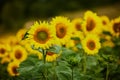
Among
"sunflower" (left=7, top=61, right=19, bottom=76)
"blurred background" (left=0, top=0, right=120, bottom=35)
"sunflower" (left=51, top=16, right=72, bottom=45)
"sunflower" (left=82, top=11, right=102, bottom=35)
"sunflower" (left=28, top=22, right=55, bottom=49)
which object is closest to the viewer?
"sunflower" (left=28, top=22, right=55, bottom=49)

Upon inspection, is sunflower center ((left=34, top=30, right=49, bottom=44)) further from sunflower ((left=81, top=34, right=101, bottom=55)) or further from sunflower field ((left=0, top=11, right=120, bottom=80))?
sunflower ((left=81, top=34, right=101, bottom=55))

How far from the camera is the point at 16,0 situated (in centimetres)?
1633

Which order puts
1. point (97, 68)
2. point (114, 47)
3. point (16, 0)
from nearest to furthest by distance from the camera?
1. point (97, 68)
2. point (114, 47)
3. point (16, 0)

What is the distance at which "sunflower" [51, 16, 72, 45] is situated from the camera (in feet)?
13.1

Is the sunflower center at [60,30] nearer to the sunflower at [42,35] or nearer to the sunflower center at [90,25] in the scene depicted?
the sunflower at [42,35]

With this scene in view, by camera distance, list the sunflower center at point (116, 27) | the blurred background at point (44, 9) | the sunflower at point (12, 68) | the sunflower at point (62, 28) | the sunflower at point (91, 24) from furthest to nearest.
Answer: the blurred background at point (44, 9) < the sunflower center at point (116, 27) < the sunflower at point (12, 68) < the sunflower at point (91, 24) < the sunflower at point (62, 28)

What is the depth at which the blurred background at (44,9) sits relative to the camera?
14375mm

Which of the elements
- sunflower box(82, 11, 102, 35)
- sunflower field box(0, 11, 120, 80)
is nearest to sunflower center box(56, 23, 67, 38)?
sunflower field box(0, 11, 120, 80)

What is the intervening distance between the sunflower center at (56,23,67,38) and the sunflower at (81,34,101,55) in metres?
0.32

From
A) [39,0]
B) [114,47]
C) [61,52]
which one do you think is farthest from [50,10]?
[61,52]

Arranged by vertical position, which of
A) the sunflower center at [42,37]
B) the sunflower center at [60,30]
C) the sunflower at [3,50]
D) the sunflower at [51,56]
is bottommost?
the sunflower at [51,56]

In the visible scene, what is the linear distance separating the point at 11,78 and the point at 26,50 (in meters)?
0.43

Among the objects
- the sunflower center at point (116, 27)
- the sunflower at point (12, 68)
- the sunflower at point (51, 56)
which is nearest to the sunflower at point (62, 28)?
the sunflower at point (51, 56)

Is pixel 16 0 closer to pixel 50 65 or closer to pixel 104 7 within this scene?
pixel 104 7
